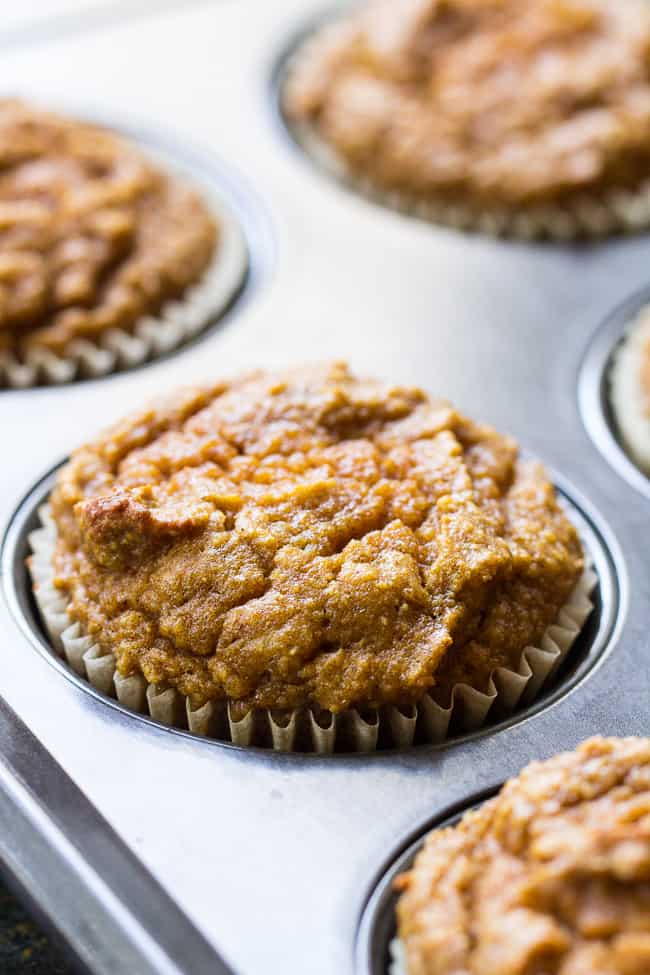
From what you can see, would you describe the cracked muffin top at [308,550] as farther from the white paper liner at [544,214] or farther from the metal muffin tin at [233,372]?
the white paper liner at [544,214]

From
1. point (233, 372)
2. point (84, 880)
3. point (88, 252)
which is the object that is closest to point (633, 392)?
point (233, 372)

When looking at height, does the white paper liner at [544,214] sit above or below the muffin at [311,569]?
above

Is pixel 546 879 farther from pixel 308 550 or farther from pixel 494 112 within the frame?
pixel 494 112

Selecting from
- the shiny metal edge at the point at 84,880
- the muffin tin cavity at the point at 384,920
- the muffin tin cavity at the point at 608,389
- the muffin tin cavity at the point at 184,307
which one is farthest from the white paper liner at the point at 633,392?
the shiny metal edge at the point at 84,880

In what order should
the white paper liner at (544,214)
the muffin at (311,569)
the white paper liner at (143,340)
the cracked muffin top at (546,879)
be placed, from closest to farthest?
the cracked muffin top at (546,879), the muffin at (311,569), the white paper liner at (143,340), the white paper liner at (544,214)

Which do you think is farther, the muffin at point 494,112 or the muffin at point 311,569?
the muffin at point 494,112

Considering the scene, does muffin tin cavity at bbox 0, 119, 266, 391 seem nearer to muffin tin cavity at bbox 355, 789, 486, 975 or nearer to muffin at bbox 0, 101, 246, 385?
muffin at bbox 0, 101, 246, 385

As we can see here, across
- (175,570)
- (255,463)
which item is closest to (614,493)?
(255,463)

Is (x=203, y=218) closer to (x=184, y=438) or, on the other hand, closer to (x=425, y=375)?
(x=425, y=375)
